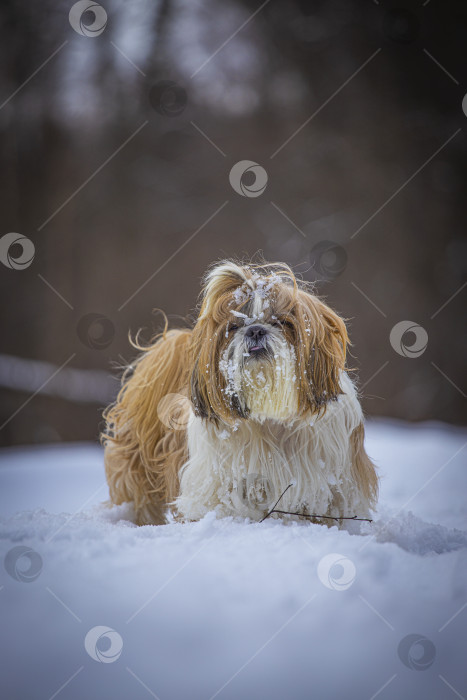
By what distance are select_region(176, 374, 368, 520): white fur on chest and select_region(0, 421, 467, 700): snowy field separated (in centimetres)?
22

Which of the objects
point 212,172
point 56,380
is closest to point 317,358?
point 212,172

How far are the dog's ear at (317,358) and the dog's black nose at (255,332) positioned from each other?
138 mm

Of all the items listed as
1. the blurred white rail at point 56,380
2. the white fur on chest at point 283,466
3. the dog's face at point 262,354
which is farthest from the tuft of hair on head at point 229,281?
the blurred white rail at point 56,380

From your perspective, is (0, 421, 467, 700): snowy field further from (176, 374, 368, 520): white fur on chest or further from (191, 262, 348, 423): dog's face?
(191, 262, 348, 423): dog's face

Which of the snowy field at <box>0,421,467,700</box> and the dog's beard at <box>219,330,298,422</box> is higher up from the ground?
the dog's beard at <box>219,330,298,422</box>

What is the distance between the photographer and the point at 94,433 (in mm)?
5484

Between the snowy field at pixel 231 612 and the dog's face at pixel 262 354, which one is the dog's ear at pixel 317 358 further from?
the snowy field at pixel 231 612

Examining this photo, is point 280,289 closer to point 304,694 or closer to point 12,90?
point 304,694

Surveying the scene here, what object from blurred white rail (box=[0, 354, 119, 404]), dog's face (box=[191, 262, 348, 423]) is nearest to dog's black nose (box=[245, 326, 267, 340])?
dog's face (box=[191, 262, 348, 423])

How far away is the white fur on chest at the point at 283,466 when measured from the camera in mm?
2109

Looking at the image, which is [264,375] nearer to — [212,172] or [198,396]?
[198,396]

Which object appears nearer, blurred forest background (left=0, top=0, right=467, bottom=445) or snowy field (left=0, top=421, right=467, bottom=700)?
snowy field (left=0, top=421, right=467, bottom=700)

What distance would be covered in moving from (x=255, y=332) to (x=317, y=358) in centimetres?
25

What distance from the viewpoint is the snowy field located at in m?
1.32
